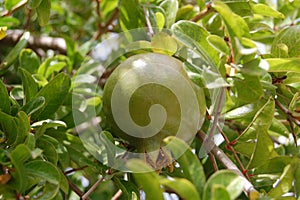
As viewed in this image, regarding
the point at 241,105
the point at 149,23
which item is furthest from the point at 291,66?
the point at 149,23

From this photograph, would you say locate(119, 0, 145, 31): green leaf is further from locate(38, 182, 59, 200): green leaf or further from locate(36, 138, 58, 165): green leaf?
locate(38, 182, 59, 200): green leaf

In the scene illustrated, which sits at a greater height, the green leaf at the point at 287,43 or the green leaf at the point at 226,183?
the green leaf at the point at 287,43

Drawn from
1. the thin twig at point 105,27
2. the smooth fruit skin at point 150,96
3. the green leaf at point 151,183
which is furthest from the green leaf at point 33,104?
the thin twig at point 105,27

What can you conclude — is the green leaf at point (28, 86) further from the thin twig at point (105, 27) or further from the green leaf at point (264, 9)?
the thin twig at point (105, 27)

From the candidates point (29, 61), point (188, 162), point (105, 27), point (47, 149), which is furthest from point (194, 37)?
point (105, 27)

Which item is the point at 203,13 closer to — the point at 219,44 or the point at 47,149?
the point at 219,44

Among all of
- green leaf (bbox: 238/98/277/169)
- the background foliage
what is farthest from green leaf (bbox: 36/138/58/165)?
green leaf (bbox: 238/98/277/169)

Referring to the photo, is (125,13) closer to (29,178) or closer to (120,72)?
(120,72)

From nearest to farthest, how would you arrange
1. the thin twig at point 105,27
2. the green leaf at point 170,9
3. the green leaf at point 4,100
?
the green leaf at point 4,100 < the green leaf at point 170,9 < the thin twig at point 105,27
